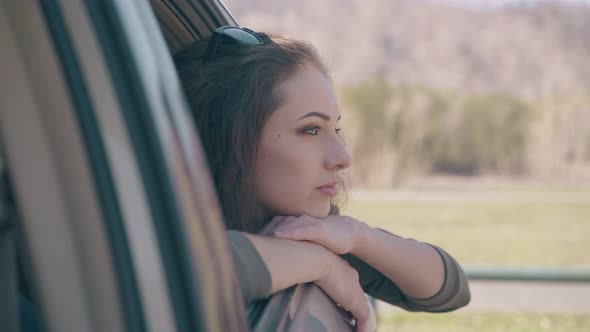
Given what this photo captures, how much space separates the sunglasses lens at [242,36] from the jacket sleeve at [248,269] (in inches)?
23.2

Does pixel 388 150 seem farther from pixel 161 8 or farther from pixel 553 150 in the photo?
pixel 161 8

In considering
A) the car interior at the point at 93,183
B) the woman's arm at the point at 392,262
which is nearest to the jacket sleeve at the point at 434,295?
the woman's arm at the point at 392,262

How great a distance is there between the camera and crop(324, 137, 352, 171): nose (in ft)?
5.78

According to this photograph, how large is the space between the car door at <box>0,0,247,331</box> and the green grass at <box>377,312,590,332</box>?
5879 mm

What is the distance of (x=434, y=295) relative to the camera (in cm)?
200

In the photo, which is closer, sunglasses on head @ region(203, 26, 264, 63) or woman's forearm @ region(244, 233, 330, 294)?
woman's forearm @ region(244, 233, 330, 294)

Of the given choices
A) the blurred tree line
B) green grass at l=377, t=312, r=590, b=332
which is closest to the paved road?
green grass at l=377, t=312, r=590, b=332

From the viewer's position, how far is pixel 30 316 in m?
1.23

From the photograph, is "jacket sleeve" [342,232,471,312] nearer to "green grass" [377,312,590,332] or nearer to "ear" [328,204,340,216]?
"ear" [328,204,340,216]

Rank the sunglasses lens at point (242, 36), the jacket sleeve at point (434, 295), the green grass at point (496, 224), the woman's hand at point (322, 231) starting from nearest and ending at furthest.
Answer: the woman's hand at point (322, 231)
the sunglasses lens at point (242, 36)
the jacket sleeve at point (434, 295)
the green grass at point (496, 224)

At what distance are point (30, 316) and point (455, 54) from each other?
189 feet

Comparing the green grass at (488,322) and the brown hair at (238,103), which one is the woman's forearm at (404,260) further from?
the green grass at (488,322)

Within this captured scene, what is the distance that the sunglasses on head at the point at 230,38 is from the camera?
1858mm

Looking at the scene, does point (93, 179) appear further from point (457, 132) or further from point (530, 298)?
point (457, 132)
